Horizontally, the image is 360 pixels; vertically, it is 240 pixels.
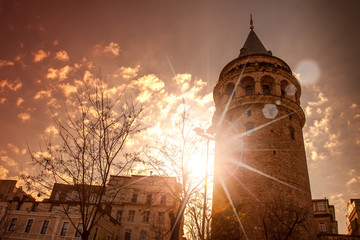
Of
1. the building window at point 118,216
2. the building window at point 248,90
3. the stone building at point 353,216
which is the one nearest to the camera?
the building window at point 248,90

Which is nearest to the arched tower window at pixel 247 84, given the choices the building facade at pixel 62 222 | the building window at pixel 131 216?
the building facade at pixel 62 222

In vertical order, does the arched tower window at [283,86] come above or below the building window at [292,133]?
above

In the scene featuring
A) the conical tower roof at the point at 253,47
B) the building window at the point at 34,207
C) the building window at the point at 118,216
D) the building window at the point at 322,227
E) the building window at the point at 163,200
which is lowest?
the building window at the point at 34,207

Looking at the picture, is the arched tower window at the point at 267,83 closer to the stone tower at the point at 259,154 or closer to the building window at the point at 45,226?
the stone tower at the point at 259,154

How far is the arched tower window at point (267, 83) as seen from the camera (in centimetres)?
2411

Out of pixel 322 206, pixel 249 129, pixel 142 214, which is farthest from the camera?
pixel 142 214

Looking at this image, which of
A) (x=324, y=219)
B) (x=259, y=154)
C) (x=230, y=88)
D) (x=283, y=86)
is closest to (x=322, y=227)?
(x=324, y=219)

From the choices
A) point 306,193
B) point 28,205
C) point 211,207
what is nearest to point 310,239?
point 306,193

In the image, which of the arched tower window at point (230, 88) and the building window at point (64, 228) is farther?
the building window at point (64, 228)

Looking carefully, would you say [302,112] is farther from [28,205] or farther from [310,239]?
[28,205]

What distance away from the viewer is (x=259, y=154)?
20.0 meters

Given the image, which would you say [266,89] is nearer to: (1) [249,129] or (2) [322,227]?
(1) [249,129]

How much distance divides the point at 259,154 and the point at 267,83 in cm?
812

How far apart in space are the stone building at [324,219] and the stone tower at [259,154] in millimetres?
16223
